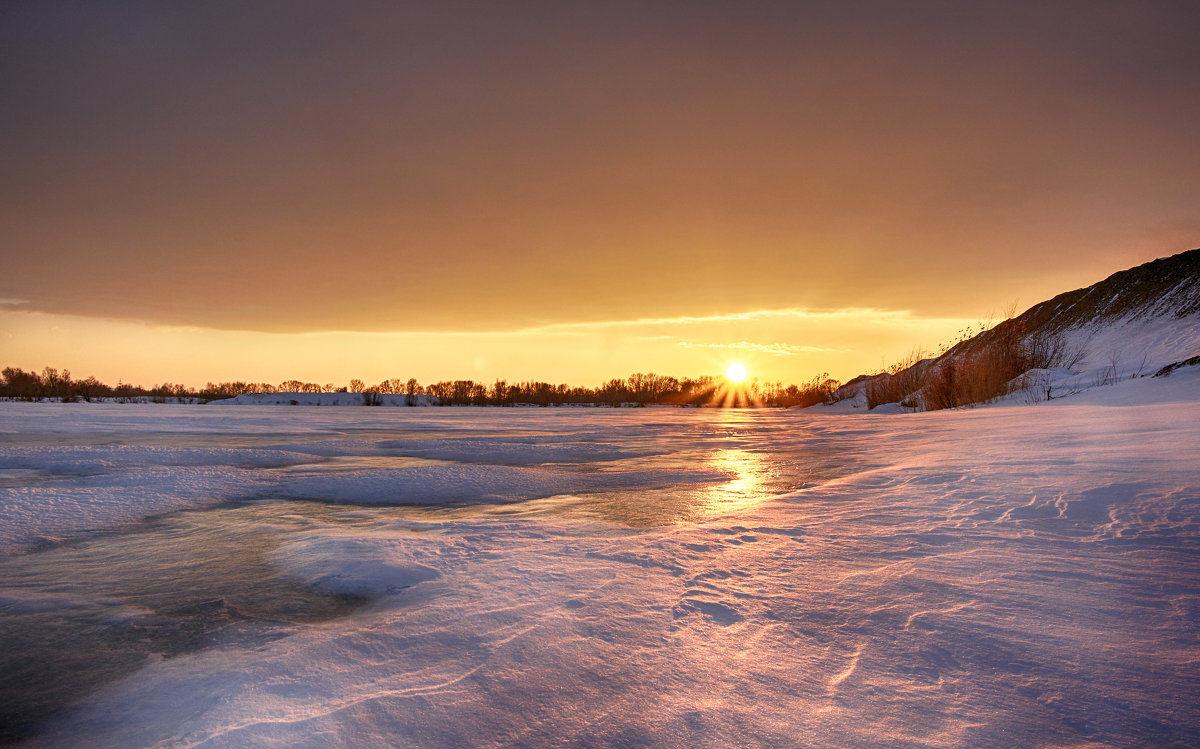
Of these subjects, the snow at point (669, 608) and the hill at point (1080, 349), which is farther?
the hill at point (1080, 349)

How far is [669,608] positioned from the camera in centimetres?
175

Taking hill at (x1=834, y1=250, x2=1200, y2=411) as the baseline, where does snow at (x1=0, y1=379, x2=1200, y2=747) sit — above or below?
below

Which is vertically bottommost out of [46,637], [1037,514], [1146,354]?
[46,637]

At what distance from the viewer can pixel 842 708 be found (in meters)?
1.20

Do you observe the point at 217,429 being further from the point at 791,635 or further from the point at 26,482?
the point at 791,635

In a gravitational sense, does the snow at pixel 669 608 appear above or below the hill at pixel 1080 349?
below

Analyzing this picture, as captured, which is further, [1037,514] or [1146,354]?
[1146,354]

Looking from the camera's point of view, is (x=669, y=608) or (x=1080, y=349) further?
(x=1080, y=349)

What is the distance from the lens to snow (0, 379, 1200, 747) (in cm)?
119

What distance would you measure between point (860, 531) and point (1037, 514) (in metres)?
0.78

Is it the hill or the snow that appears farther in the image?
the hill

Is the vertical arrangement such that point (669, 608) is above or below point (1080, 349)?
below

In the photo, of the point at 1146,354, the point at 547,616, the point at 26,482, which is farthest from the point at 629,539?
the point at 1146,354

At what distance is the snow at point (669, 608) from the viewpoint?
3.90ft
